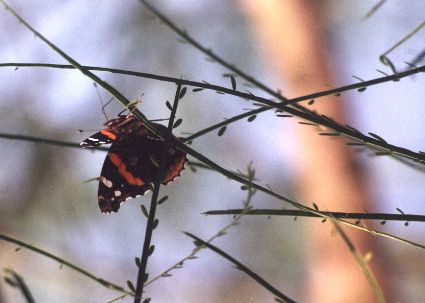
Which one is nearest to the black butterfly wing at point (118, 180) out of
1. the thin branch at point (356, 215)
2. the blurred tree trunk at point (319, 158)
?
the thin branch at point (356, 215)

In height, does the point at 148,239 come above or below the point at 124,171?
below

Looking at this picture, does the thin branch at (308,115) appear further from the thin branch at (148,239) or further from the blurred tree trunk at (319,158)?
the blurred tree trunk at (319,158)

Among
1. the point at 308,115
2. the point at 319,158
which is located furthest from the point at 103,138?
the point at 319,158

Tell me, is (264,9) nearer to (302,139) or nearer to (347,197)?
(302,139)

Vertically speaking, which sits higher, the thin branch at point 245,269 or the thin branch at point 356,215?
the thin branch at point 356,215

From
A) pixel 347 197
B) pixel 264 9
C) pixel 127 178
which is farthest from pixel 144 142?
Result: pixel 264 9

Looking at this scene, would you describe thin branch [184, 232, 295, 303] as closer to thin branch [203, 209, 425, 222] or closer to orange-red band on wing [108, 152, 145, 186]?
thin branch [203, 209, 425, 222]

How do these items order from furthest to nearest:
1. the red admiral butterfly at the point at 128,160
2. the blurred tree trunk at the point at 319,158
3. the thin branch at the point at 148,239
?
the blurred tree trunk at the point at 319,158 → the red admiral butterfly at the point at 128,160 → the thin branch at the point at 148,239

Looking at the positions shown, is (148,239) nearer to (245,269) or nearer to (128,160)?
(245,269)
